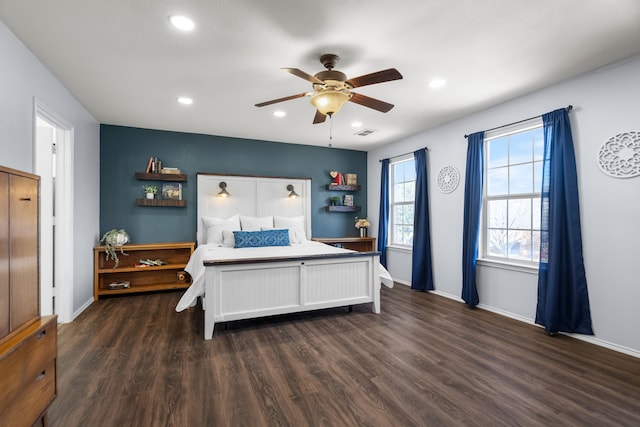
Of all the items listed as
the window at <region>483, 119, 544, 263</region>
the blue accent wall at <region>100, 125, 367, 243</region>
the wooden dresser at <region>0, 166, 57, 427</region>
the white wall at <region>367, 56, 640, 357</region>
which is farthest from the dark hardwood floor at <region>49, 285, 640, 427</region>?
the blue accent wall at <region>100, 125, 367, 243</region>

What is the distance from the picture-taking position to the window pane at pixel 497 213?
3.86 m

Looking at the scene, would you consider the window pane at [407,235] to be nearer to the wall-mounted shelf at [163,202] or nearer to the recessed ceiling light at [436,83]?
the recessed ceiling light at [436,83]

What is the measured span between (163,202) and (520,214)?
4.94 meters

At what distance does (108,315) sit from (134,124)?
2739mm

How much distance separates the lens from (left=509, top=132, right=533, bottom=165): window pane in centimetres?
Result: 359

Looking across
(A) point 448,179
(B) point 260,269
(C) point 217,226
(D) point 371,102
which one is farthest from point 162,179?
(A) point 448,179

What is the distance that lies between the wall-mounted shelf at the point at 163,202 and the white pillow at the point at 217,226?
1.40 ft

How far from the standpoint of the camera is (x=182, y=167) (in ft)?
16.9

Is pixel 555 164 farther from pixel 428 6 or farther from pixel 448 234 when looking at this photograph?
pixel 428 6

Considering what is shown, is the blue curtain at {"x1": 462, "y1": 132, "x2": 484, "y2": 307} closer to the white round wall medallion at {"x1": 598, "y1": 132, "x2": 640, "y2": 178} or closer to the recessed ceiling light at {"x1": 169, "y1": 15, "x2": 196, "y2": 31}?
the white round wall medallion at {"x1": 598, "y1": 132, "x2": 640, "y2": 178}

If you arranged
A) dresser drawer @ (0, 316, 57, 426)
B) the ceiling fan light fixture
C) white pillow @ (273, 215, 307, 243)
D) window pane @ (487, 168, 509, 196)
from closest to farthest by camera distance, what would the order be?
1. dresser drawer @ (0, 316, 57, 426)
2. the ceiling fan light fixture
3. window pane @ (487, 168, 509, 196)
4. white pillow @ (273, 215, 307, 243)

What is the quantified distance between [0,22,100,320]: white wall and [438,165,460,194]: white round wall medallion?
460 cm

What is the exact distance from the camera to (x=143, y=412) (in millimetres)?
1871

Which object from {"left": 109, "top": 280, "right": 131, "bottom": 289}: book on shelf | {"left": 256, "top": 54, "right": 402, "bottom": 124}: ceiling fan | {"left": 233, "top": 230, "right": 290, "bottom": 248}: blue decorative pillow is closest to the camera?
{"left": 256, "top": 54, "right": 402, "bottom": 124}: ceiling fan
